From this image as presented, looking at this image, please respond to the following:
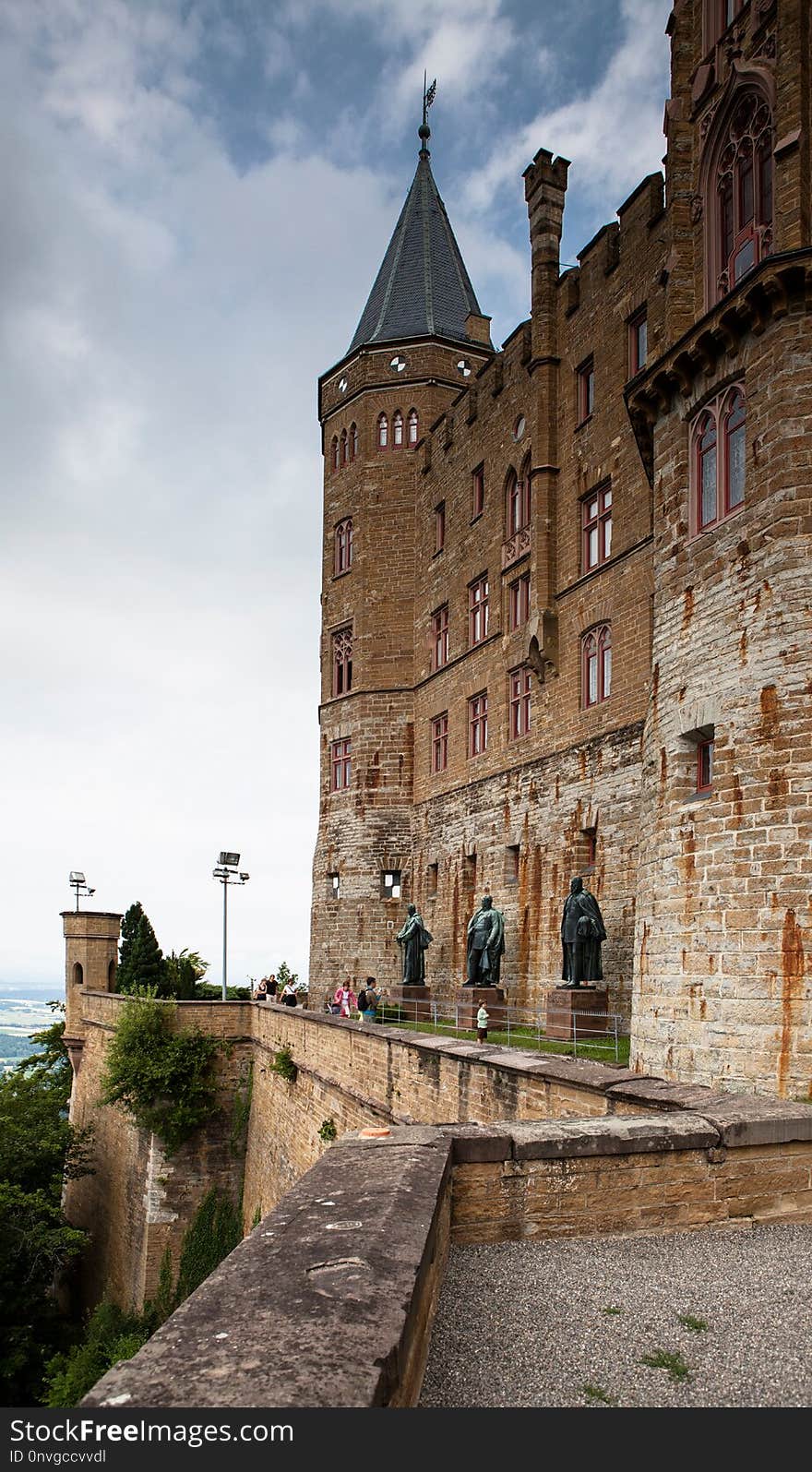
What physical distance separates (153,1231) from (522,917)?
13.2 meters

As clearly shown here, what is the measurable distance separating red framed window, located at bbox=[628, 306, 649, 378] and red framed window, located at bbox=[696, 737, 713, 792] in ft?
35.2

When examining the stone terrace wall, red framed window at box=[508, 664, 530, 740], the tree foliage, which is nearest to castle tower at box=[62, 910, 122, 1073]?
the tree foliage

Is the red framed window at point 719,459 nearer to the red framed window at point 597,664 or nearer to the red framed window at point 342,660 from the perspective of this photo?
the red framed window at point 597,664

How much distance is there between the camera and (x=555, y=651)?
23.3 metres

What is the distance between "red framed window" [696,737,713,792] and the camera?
1246cm

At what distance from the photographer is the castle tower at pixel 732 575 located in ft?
35.4

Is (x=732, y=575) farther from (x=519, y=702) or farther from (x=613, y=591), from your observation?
(x=519, y=702)

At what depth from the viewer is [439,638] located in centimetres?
3083

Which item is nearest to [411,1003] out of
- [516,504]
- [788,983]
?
[516,504]

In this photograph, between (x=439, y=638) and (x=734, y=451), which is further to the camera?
(x=439, y=638)

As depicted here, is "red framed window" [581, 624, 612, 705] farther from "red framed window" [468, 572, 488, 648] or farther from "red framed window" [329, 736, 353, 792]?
"red framed window" [329, 736, 353, 792]

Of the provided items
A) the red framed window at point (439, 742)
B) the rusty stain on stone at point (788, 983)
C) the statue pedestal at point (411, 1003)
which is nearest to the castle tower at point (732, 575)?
the rusty stain on stone at point (788, 983)

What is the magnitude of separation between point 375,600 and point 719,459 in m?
20.7
